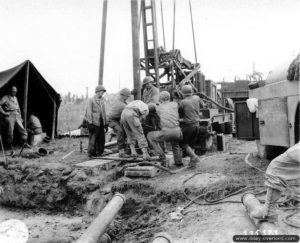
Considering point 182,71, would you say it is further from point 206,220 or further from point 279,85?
point 206,220

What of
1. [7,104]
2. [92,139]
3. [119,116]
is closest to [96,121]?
[92,139]

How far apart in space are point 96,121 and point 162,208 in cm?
326

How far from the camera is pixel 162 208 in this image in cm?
510

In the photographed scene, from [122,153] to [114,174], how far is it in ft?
2.46

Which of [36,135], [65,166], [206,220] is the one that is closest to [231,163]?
[206,220]

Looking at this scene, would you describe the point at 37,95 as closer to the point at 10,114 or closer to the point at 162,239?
the point at 10,114

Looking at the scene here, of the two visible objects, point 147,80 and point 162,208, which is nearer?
point 162,208

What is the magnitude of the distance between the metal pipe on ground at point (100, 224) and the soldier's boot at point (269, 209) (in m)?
1.78

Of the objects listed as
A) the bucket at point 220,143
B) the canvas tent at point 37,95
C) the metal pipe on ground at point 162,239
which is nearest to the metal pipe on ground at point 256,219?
the metal pipe on ground at point 162,239

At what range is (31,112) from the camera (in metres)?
12.1

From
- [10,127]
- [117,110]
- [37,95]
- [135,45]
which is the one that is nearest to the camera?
[117,110]

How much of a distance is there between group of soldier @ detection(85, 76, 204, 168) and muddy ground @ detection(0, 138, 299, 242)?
562 millimetres

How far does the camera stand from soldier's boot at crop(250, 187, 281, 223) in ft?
11.1

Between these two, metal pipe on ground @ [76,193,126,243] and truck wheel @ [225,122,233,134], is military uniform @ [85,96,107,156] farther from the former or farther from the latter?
truck wheel @ [225,122,233,134]
